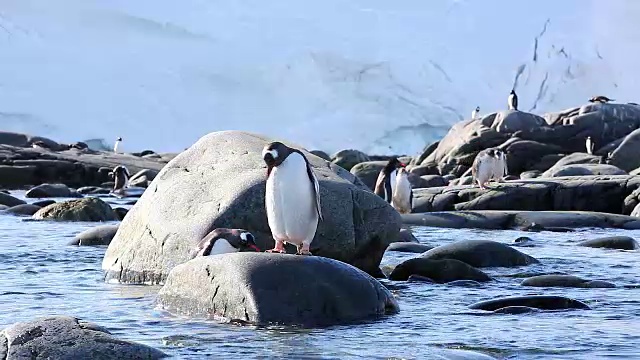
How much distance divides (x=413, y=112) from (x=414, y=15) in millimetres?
9563

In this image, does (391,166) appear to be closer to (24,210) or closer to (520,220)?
(520,220)

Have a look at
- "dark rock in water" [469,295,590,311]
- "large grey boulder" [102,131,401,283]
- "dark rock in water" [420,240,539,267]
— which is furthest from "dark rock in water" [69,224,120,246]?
"dark rock in water" [469,295,590,311]

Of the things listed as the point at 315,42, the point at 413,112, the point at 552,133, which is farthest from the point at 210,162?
the point at 315,42

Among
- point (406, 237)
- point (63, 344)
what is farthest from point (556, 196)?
point (63, 344)

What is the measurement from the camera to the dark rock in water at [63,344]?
14.7 feet

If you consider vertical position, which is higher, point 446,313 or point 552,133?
point 552,133

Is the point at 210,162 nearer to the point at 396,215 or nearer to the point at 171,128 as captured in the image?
the point at 396,215

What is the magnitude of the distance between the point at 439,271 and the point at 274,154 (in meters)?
1.60

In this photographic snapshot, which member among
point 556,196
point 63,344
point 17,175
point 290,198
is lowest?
point 63,344

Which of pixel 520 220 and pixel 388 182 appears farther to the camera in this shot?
pixel 388 182

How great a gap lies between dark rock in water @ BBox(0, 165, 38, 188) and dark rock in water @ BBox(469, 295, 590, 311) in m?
21.1

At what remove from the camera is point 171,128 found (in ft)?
149

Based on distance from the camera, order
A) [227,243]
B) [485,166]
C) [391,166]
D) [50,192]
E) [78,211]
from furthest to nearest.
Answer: [50,192] → [485,166] → [391,166] → [78,211] → [227,243]

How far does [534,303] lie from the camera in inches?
253
